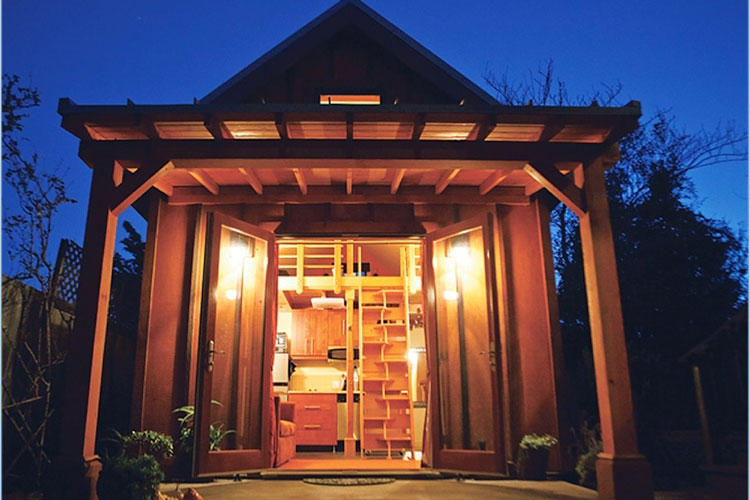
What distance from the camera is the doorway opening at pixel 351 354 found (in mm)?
9188

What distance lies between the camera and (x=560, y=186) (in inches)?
203

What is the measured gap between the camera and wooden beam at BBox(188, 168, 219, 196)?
592 cm

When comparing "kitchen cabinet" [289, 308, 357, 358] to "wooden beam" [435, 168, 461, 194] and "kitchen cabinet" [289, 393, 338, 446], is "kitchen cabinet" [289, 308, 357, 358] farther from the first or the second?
"wooden beam" [435, 168, 461, 194]

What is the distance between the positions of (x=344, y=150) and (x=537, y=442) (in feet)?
11.1

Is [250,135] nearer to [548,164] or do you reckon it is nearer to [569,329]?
[548,164]

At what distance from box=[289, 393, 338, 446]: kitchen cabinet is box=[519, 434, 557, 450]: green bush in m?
4.50

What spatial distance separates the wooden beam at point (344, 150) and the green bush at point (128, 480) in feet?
8.44

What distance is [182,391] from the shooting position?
6062 millimetres

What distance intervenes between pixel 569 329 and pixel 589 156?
621 centimetres

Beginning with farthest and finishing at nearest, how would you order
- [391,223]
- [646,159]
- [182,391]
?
[646,159] < [391,223] < [182,391]

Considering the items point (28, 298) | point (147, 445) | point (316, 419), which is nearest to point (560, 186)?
point (147, 445)

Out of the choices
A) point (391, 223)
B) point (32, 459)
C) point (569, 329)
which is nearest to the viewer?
point (32, 459)

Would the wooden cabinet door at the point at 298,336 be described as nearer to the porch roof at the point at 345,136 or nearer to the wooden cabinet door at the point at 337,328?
the wooden cabinet door at the point at 337,328

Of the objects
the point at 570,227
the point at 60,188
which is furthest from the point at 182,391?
the point at 570,227
